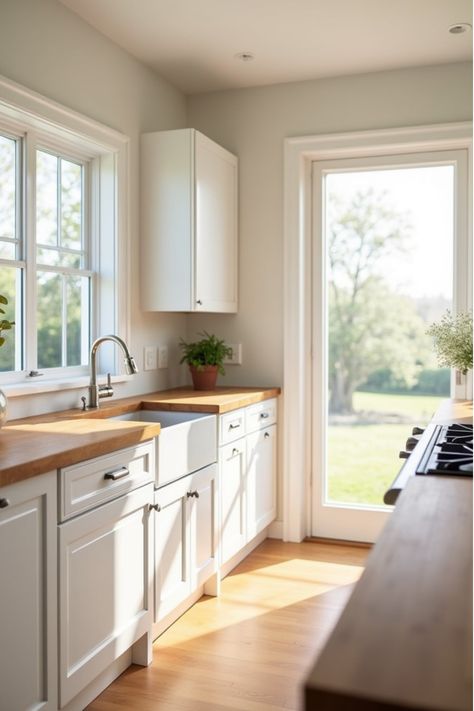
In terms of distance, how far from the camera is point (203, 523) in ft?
10.1

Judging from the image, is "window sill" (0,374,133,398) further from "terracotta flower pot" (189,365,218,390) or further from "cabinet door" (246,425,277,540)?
"cabinet door" (246,425,277,540)

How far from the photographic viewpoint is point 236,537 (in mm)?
3500

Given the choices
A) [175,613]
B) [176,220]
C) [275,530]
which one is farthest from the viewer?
[275,530]

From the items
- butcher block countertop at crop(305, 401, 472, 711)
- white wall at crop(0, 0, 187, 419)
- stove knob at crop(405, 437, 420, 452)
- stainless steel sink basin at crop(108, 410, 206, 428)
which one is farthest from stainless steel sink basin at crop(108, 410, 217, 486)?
butcher block countertop at crop(305, 401, 472, 711)

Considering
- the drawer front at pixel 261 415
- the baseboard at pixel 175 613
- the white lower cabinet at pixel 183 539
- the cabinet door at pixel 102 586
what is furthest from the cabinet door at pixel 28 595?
the drawer front at pixel 261 415

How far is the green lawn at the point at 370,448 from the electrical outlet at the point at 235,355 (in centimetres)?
68

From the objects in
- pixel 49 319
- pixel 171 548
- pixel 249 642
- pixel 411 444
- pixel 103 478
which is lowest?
pixel 249 642

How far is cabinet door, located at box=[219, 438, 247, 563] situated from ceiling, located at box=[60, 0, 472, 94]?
78.1 inches

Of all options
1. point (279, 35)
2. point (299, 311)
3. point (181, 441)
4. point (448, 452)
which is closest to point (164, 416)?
point (181, 441)

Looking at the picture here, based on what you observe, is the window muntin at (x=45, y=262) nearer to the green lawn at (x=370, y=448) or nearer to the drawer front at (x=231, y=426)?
the drawer front at (x=231, y=426)

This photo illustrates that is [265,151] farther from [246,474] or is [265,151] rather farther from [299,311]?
[246,474]

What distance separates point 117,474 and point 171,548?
633 mm

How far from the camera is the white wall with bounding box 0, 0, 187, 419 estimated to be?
2.75 m

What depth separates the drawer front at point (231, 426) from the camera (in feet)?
10.7
